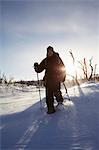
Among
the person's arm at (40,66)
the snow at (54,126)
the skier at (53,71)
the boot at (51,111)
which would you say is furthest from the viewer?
the person's arm at (40,66)

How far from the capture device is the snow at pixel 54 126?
570 centimetres

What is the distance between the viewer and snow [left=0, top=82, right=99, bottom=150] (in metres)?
5.70

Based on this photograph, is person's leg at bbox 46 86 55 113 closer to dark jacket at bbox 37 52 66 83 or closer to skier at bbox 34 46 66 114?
skier at bbox 34 46 66 114

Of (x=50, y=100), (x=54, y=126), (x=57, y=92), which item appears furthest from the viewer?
(x=57, y=92)

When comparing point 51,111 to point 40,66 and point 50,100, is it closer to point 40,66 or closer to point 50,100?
point 50,100

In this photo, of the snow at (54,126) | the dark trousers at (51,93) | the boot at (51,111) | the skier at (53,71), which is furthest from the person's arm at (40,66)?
the boot at (51,111)

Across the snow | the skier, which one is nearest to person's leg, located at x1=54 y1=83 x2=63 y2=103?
the skier

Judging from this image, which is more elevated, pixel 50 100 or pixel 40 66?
pixel 40 66

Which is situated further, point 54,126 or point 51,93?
point 51,93

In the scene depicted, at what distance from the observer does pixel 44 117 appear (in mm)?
7438

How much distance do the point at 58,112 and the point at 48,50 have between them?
1.50 metres

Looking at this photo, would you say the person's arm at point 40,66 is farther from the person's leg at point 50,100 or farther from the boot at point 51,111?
the boot at point 51,111

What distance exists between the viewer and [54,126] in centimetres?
669

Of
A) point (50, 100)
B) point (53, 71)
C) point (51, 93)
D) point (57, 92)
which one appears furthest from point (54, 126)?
point (53, 71)
